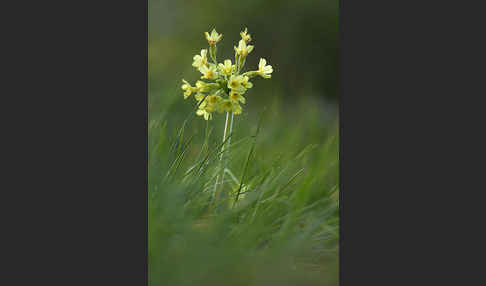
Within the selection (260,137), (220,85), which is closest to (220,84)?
(220,85)

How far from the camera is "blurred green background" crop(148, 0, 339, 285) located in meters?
2.03

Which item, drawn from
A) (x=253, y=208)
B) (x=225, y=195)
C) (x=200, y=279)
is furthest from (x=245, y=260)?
(x=225, y=195)

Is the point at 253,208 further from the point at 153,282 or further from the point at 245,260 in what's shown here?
the point at 153,282

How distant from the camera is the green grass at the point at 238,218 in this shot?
2.01 metres

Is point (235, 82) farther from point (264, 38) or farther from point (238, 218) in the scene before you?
point (264, 38)

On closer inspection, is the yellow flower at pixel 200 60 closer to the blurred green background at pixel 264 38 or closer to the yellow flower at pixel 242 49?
the yellow flower at pixel 242 49

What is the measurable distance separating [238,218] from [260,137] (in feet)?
4.23

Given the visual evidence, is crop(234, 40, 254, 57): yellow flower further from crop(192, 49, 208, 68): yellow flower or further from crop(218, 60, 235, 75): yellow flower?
crop(192, 49, 208, 68): yellow flower

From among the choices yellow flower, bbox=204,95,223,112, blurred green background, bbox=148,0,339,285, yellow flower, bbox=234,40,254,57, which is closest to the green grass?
blurred green background, bbox=148,0,339,285

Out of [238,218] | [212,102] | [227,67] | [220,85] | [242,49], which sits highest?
[242,49]

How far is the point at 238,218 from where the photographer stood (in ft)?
7.65

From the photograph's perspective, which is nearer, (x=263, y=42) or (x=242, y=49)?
(x=242, y=49)

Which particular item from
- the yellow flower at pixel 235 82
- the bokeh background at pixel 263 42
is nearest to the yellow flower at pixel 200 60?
the yellow flower at pixel 235 82

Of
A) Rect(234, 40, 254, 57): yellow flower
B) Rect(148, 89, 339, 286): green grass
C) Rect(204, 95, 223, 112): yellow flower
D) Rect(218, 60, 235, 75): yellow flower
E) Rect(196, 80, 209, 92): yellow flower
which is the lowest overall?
Rect(148, 89, 339, 286): green grass
